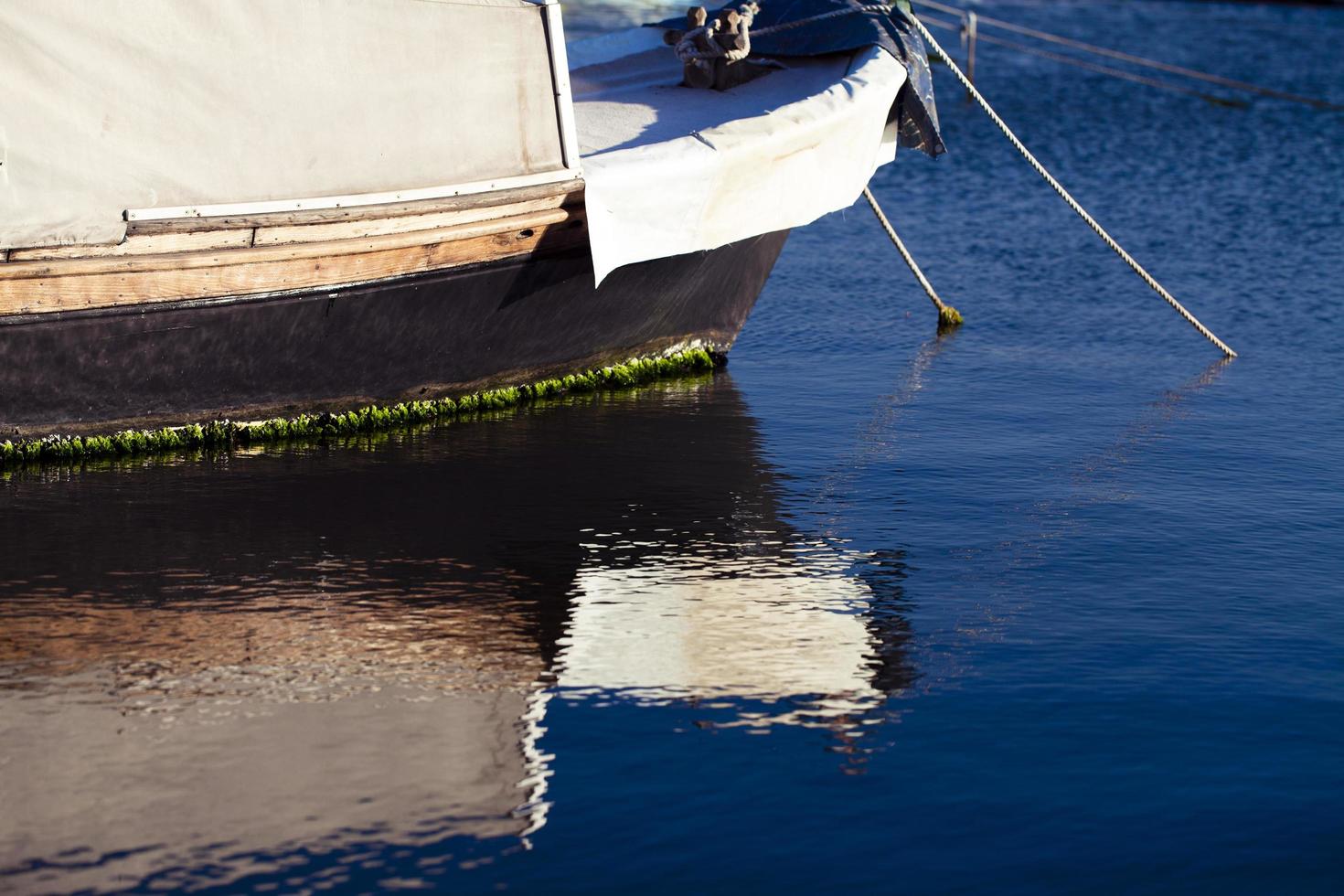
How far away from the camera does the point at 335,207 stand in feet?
26.1

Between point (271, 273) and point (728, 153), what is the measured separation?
2389 millimetres

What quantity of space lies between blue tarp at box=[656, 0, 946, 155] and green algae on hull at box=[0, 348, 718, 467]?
183 centimetres

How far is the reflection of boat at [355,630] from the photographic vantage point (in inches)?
194

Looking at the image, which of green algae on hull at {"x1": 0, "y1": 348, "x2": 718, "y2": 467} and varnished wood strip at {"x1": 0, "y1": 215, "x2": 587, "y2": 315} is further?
green algae on hull at {"x1": 0, "y1": 348, "x2": 718, "y2": 467}

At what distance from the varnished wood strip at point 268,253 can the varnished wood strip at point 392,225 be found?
0.02 m

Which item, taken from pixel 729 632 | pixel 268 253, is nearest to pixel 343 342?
pixel 268 253

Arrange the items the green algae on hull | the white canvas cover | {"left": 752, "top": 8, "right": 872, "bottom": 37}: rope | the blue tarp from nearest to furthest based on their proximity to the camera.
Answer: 1. the green algae on hull
2. the white canvas cover
3. the blue tarp
4. {"left": 752, "top": 8, "right": 872, "bottom": 37}: rope

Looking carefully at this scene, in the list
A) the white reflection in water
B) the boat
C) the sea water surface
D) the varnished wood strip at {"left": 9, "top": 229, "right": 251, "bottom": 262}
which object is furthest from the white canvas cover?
the white reflection in water

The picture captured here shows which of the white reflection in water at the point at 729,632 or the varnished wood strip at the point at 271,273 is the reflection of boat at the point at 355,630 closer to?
the white reflection in water at the point at 729,632

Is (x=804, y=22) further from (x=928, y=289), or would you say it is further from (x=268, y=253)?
(x=268, y=253)

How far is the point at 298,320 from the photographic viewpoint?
27.0ft

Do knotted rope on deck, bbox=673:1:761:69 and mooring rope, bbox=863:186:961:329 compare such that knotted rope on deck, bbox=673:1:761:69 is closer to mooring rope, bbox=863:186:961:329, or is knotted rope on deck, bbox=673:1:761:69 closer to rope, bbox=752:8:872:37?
rope, bbox=752:8:872:37

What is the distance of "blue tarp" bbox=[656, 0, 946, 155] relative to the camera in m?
10.1

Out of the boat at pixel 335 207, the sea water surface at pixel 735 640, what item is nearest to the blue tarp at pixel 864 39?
the boat at pixel 335 207
